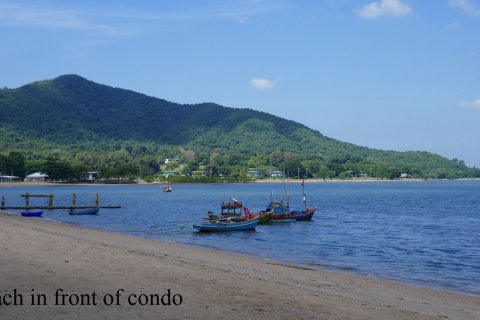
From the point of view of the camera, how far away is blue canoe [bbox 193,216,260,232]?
3784 centimetres

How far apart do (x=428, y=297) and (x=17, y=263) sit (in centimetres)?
1173

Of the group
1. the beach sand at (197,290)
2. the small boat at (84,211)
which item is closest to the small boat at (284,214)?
the small boat at (84,211)

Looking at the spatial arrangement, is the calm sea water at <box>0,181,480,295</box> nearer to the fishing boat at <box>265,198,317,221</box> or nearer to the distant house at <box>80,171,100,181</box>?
the fishing boat at <box>265,198,317,221</box>

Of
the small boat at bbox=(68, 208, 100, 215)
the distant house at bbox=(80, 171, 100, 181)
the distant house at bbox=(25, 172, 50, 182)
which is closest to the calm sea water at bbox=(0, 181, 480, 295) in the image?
the small boat at bbox=(68, 208, 100, 215)

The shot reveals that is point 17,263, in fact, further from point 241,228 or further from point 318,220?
point 318,220

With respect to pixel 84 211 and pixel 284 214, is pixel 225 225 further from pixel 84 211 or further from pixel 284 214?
pixel 84 211

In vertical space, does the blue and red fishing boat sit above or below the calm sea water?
above

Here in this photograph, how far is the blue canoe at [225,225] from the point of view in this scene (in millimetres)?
37844

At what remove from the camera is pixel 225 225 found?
126 ft

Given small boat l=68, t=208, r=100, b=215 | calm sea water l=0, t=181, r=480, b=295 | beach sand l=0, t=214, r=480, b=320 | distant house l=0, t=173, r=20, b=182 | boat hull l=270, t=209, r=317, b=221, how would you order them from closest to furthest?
beach sand l=0, t=214, r=480, b=320, calm sea water l=0, t=181, r=480, b=295, boat hull l=270, t=209, r=317, b=221, small boat l=68, t=208, r=100, b=215, distant house l=0, t=173, r=20, b=182

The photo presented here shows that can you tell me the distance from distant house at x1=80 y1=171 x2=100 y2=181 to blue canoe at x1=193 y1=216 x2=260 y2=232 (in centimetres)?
15306

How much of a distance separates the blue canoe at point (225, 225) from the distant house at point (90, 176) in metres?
153

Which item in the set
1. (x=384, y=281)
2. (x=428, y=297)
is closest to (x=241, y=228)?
(x=384, y=281)

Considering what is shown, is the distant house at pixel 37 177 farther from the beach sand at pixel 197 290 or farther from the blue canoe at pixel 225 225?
the beach sand at pixel 197 290
